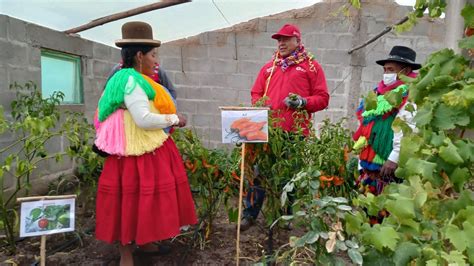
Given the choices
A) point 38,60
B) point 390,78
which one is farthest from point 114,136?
point 390,78

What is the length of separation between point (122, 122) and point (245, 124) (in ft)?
2.30

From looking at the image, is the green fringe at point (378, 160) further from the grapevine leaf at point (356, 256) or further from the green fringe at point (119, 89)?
the green fringe at point (119, 89)

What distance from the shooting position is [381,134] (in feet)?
7.45

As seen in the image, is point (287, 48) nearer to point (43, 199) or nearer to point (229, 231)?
point (229, 231)

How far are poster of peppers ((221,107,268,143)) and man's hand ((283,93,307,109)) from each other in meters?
0.45

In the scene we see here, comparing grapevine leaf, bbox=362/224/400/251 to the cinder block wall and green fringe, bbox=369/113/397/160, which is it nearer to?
green fringe, bbox=369/113/397/160

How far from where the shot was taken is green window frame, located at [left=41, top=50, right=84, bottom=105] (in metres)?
3.19

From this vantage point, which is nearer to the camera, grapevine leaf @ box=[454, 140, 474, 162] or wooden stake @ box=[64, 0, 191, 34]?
grapevine leaf @ box=[454, 140, 474, 162]

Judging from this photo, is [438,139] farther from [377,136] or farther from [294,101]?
[294,101]

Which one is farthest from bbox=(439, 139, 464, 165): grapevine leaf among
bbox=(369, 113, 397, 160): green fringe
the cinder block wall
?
the cinder block wall

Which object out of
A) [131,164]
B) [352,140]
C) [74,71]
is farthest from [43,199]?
[74,71]

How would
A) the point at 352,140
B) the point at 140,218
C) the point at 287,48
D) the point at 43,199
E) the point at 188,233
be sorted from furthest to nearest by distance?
the point at 287,48, the point at 188,233, the point at 352,140, the point at 140,218, the point at 43,199

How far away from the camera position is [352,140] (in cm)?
249

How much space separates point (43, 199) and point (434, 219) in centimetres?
166
